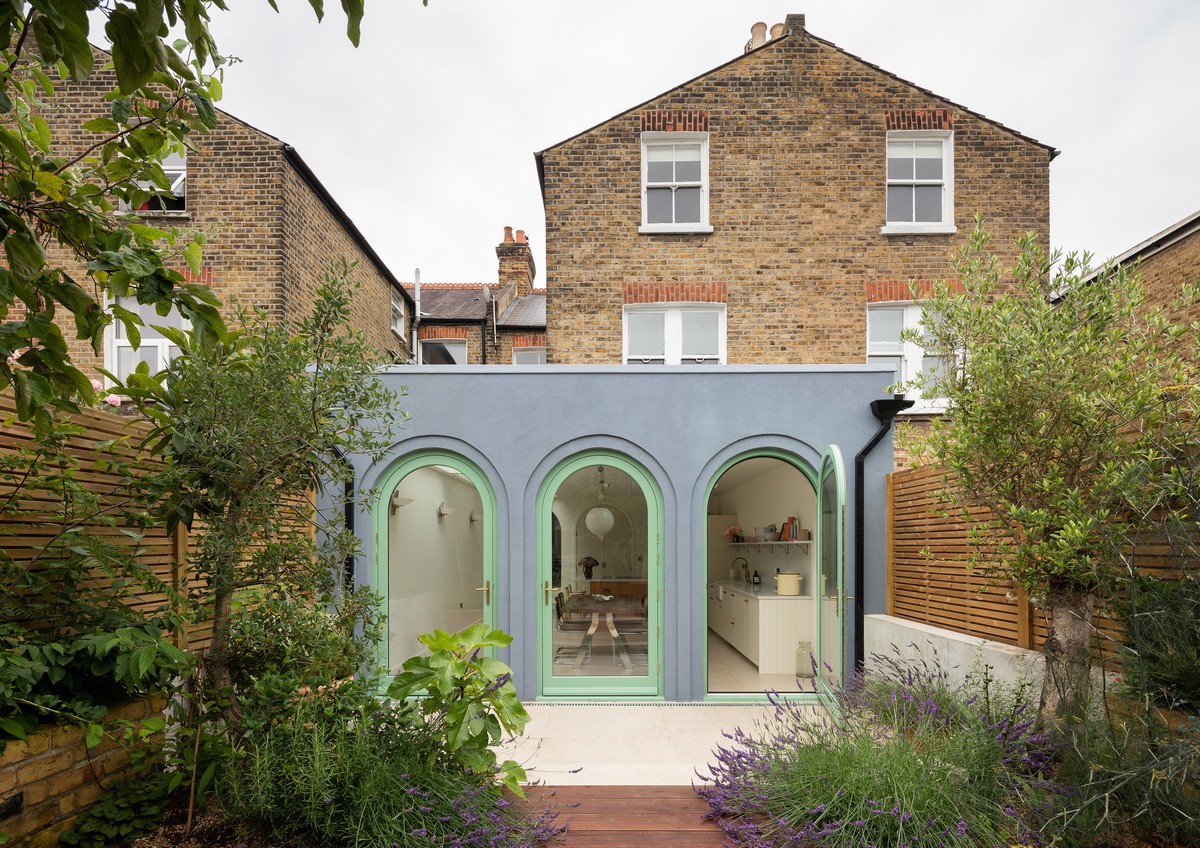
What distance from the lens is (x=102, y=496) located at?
4598 mm

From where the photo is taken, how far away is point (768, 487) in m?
11.1

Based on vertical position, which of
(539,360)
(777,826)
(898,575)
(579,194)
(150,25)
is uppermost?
(579,194)

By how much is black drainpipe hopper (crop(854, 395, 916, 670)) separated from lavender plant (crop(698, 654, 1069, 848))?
3.00 metres

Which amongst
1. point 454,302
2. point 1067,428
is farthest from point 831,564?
point 454,302

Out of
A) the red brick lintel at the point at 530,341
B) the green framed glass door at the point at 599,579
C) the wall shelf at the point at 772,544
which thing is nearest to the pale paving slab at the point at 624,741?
the green framed glass door at the point at 599,579

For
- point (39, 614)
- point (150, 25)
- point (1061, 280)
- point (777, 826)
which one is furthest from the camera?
point (1061, 280)

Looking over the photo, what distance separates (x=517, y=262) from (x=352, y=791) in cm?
1773

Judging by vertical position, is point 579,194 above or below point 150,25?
above

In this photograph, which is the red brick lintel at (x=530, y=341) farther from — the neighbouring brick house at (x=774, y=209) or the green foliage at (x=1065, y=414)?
the green foliage at (x=1065, y=414)

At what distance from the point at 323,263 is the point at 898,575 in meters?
10.2

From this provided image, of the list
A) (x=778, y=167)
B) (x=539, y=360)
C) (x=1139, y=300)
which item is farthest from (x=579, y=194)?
(x=1139, y=300)

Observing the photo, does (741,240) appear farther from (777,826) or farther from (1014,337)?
(777,826)

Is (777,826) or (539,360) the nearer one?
(777,826)

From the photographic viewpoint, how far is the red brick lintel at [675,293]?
11320 millimetres
